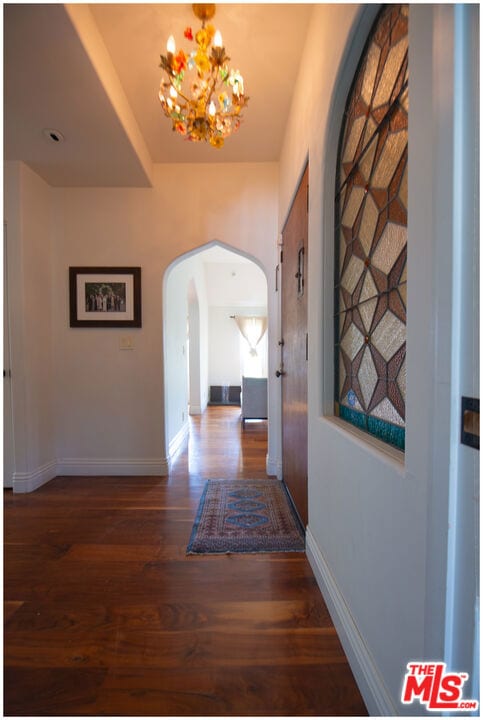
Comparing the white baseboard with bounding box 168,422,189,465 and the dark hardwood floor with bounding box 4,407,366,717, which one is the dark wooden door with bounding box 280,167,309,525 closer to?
the dark hardwood floor with bounding box 4,407,366,717

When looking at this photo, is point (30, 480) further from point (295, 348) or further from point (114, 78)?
point (114, 78)

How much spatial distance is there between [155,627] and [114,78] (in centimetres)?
300

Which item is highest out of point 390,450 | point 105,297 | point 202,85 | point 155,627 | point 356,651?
point 202,85

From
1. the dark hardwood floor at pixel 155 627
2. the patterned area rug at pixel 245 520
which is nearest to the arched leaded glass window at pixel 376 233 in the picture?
the dark hardwood floor at pixel 155 627

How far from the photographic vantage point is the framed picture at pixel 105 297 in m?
3.00

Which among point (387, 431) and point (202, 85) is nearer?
point (387, 431)

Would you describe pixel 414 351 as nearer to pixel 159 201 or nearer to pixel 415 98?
pixel 415 98

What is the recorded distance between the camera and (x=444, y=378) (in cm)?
64

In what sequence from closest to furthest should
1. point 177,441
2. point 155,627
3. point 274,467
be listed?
point 155,627 < point 274,467 < point 177,441

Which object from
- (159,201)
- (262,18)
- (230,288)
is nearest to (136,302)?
(159,201)

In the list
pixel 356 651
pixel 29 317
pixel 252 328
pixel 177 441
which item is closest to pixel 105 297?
pixel 29 317

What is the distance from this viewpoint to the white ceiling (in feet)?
5.26

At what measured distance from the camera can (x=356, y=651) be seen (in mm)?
1073

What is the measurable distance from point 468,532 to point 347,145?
56.6 inches
